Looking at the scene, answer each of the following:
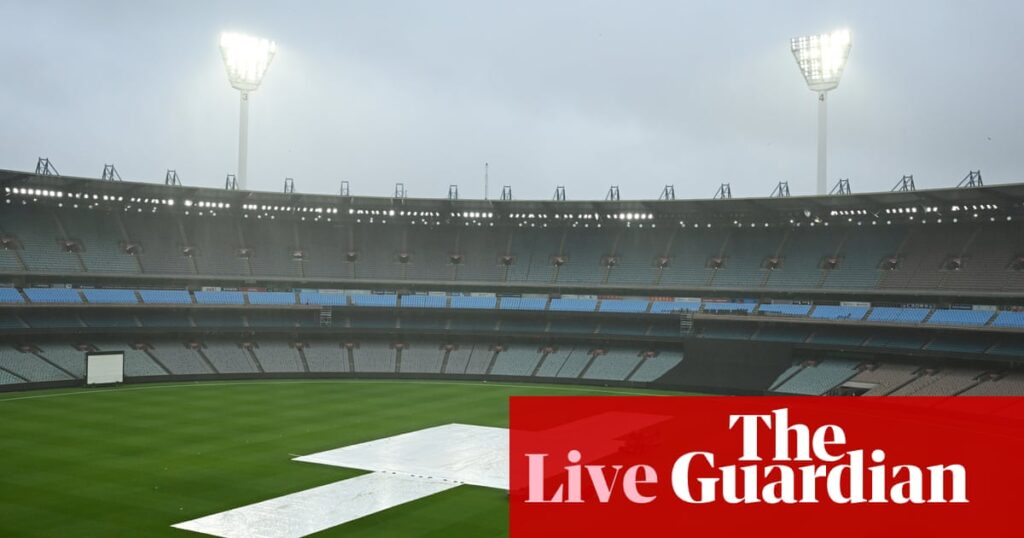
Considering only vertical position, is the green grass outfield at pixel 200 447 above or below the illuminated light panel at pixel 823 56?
below

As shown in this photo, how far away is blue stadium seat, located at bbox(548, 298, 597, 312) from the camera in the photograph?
5775 centimetres

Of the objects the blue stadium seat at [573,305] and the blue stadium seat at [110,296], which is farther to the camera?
the blue stadium seat at [573,305]

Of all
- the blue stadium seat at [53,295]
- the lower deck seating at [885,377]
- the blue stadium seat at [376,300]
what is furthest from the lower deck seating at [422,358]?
the lower deck seating at [885,377]

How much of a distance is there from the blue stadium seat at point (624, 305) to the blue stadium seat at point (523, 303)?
15.5 ft

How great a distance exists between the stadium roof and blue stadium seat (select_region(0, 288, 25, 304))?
7.12 meters

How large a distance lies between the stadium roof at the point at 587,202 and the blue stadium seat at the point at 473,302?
7126mm

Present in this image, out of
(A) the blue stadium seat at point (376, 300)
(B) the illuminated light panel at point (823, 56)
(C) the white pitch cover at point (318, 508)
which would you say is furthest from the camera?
(A) the blue stadium seat at point (376, 300)

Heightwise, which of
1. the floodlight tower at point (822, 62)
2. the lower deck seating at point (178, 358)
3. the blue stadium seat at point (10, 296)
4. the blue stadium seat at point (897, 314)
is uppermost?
the floodlight tower at point (822, 62)

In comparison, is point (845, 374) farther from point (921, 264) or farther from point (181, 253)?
point (181, 253)

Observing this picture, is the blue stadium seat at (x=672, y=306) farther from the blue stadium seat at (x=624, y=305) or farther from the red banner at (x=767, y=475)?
the red banner at (x=767, y=475)

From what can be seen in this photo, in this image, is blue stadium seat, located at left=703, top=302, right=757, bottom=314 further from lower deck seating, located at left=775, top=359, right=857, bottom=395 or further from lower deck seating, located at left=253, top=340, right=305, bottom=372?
lower deck seating, located at left=253, top=340, right=305, bottom=372

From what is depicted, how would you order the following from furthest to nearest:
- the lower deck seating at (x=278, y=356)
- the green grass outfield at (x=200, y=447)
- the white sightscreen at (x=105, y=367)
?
the lower deck seating at (x=278, y=356) < the white sightscreen at (x=105, y=367) < the green grass outfield at (x=200, y=447)

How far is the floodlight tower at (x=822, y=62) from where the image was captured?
50594 millimetres

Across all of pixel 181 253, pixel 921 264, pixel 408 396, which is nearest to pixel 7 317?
pixel 181 253
